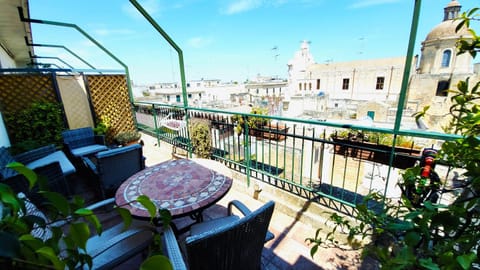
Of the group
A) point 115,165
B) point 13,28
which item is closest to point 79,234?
point 115,165

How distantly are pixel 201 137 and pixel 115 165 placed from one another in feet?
4.49

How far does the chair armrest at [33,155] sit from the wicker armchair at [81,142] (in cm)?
31

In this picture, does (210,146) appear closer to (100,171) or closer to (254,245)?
(100,171)

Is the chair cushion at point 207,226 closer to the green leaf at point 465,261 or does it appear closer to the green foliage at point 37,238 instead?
the green foliage at point 37,238

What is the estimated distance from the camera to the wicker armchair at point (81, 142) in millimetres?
3447

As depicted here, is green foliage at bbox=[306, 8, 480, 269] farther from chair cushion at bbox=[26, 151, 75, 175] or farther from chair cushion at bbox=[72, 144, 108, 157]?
chair cushion at bbox=[72, 144, 108, 157]

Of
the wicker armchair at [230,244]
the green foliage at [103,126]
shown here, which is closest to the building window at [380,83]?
the green foliage at [103,126]

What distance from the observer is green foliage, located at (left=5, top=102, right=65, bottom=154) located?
3.67 metres

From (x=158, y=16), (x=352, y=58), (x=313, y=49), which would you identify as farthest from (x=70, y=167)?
(x=313, y=49)

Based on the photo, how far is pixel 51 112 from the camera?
3.96 m

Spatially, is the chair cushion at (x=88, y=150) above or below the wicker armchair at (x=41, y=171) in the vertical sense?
below

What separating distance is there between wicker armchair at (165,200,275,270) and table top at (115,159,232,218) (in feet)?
1.66

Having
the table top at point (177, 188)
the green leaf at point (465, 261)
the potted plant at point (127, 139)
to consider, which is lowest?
the potted plant at point (127, 139)

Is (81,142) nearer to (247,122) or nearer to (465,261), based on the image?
(247,122)
